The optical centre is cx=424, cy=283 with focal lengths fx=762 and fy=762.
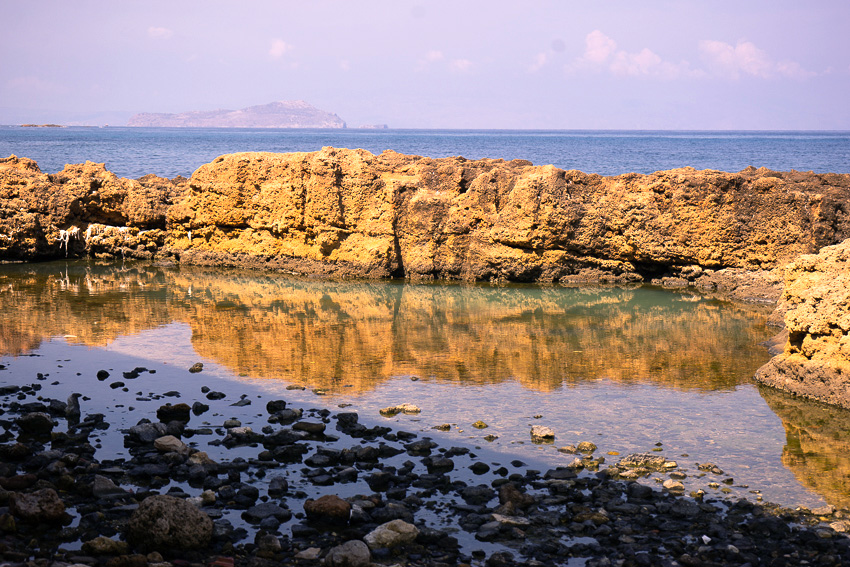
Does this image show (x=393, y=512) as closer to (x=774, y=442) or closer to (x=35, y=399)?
(x=774, y=442)

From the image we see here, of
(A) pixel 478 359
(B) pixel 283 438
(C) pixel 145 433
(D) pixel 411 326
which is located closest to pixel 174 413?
(C) pixel 145 433

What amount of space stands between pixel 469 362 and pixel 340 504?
15.2 ft

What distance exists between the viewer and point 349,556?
447 cm

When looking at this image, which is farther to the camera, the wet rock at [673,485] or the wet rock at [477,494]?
the wet rock at [673,485]

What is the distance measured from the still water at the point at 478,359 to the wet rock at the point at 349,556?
7.17 ft

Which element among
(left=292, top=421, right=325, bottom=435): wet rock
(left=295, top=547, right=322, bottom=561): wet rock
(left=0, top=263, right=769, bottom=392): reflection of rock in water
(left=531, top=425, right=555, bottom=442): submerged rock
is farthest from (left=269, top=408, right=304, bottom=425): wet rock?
(left=295, top=547, right=322, bottom=561): wet rock

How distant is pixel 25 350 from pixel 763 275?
1278 cm

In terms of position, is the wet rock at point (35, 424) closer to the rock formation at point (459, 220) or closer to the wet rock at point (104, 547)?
the wet rock at point (104, 547)

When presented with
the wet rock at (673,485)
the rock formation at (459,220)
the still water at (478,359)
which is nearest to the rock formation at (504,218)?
the rock formation at (459,220)

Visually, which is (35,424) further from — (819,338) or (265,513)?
(819,338)

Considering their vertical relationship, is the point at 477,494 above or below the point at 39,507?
below

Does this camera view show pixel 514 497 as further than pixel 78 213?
No

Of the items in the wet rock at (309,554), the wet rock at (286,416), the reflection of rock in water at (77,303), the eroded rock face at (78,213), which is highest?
the eroded rock face at (78,213)

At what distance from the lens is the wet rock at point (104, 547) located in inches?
176
